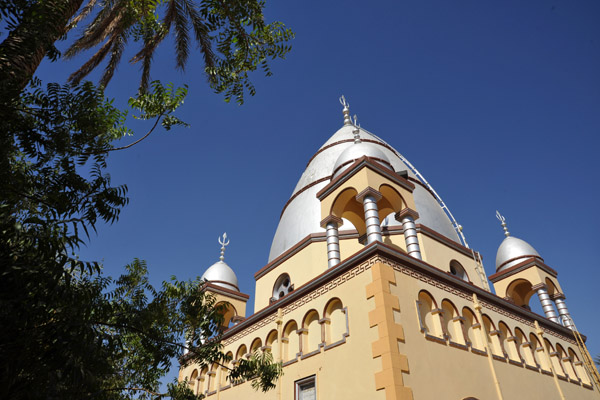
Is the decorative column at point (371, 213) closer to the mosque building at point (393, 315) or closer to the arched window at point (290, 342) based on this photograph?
the mosque building at point (393, 315)

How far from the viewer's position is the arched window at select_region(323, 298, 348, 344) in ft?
30.1

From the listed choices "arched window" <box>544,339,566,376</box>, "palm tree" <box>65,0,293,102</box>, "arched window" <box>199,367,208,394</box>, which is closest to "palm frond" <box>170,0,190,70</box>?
"palm tree" <box>65,0,293,102</box>

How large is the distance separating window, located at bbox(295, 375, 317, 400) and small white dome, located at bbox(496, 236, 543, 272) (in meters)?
10.9

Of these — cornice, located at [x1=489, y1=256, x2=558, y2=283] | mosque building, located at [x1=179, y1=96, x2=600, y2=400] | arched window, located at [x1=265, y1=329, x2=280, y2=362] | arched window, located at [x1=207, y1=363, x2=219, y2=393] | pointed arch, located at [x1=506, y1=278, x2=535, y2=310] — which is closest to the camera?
mosque building, located at [x1=179, y1=96, x2=600, y2=400]

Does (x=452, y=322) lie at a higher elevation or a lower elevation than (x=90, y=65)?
lower

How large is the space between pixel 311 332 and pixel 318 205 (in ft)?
21.7

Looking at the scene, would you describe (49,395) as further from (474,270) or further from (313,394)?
(474,270)

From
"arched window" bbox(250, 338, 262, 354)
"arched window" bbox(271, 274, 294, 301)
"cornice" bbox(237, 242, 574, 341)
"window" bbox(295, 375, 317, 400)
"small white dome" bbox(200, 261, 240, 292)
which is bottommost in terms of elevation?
"window" bbox(295, 375, 317, 400)

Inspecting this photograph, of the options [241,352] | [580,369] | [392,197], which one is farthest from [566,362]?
[241,352]

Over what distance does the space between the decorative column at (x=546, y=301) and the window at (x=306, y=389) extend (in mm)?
10184

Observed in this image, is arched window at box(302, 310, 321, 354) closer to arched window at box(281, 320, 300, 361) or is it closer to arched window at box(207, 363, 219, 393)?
arched window at box(281, 320, 300, 361)

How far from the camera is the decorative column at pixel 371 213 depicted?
9852 mm

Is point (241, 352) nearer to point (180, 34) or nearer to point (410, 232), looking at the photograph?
point (410, 232)

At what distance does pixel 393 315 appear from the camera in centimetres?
814
